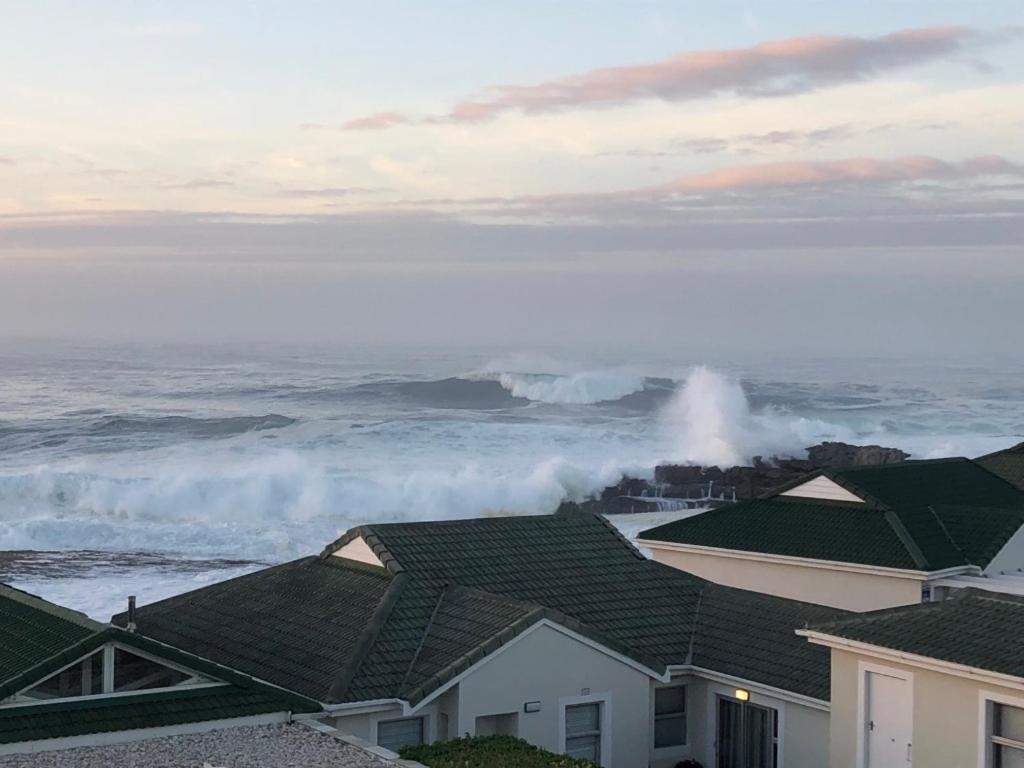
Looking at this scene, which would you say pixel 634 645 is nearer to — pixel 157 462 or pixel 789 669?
pixel 789 669

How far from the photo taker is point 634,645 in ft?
50.4

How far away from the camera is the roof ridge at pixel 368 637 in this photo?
13.2 metres

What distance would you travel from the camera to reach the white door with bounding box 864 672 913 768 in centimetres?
1273

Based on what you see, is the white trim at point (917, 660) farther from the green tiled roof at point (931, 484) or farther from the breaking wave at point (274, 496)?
the breaking wave at point (274, 496)

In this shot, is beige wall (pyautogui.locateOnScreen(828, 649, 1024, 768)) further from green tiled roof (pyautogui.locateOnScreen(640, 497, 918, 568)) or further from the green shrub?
green tiled roof (pyautogui.locateOnScreen(640, 497, 918, 568))

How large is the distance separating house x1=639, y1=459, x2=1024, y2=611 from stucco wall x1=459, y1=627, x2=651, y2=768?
5.42 m

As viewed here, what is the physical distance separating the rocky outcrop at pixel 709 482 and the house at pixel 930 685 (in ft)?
106

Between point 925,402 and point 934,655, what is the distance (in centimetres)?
8248

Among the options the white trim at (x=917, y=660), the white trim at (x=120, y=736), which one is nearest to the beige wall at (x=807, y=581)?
the white trim at (x=917, y=660)

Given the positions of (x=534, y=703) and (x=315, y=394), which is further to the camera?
(x=315, y=394)

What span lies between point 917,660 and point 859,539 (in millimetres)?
7231

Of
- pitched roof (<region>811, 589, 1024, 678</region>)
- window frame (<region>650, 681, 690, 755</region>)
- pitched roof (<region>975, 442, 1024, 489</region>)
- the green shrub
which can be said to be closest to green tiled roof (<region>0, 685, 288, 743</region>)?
→ the green shrub

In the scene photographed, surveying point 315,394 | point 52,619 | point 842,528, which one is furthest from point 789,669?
point 315,394

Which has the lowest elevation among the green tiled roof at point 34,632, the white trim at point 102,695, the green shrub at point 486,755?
the green shrub at point 486,755
